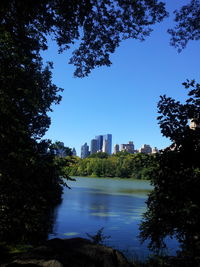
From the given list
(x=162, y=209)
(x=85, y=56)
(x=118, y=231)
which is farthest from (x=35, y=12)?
(x=118, y=231)

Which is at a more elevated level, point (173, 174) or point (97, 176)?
point (173, 174)

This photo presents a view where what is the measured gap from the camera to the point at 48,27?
22.7ft

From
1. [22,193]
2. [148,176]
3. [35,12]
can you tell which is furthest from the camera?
[35,12]

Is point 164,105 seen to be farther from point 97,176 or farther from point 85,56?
point 97,176

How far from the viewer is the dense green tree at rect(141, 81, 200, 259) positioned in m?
4.00

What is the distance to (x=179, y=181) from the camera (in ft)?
13.6

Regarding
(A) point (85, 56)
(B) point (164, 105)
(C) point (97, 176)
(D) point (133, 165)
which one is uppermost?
(A) point (85, 56)

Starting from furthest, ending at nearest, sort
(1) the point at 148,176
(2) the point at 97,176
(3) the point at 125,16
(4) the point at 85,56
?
1. (2) the point at 97,176
2. (4) the point at 85,56
3. (3) the point at 125,16
4. (1) the point at 148,176

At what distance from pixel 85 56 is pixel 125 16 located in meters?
1.90

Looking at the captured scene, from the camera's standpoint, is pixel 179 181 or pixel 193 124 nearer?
pixel 179 181

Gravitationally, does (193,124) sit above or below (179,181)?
above

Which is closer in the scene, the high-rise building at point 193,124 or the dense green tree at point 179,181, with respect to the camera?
the dense green tree at point 179,181

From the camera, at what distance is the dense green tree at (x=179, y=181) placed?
400cm

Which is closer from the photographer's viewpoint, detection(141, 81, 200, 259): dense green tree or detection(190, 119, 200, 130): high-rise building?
detection(141, 81, 200, 259): dense green tree
